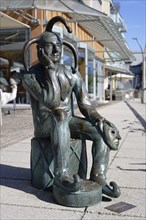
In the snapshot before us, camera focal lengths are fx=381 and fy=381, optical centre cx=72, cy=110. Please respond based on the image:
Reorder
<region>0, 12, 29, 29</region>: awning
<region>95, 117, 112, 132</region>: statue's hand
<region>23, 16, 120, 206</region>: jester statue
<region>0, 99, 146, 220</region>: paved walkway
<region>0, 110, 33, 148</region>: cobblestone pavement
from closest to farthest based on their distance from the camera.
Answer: <region>0, 99, 146, 220</region>: paved walkway
<region>23, 16, 120, 206</region>: jester statue
<region>95, 117, 112, 132</region>: statue's hand
<region>0, 110, 33, 148</region>: cobblestone pavement
<region>0, 12, 29, 29</region>: awning

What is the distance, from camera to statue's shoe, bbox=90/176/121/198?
4.04 metres

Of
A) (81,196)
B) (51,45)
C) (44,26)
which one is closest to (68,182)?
(81,196)

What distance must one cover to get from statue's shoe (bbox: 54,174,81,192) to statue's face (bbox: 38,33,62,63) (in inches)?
50.1

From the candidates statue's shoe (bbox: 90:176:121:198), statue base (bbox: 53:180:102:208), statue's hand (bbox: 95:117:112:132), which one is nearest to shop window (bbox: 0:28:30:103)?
statue's hand (bbox: 95:117:112:132)

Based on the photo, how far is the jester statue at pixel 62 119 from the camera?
4035 mm

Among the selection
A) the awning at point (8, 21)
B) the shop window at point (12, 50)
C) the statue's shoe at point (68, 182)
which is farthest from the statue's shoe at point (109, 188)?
the shop window at point (12, 50)

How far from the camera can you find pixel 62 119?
4.05 meters

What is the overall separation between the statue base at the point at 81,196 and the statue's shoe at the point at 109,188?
0.36ft

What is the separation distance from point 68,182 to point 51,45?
1.48m

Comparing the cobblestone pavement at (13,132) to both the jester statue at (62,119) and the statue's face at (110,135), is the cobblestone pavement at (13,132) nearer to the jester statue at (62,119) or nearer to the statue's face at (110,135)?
the jester statue at (62,119)

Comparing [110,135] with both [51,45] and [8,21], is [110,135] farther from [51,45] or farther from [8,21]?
[8,21]

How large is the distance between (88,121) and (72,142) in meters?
0.31

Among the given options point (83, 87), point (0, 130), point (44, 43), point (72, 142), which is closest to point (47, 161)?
point (72, 142)

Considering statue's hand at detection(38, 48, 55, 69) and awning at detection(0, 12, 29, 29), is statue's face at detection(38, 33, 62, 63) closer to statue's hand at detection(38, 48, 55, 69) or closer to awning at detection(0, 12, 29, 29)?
statue's hand at detection(38, 48, 55, 69)
